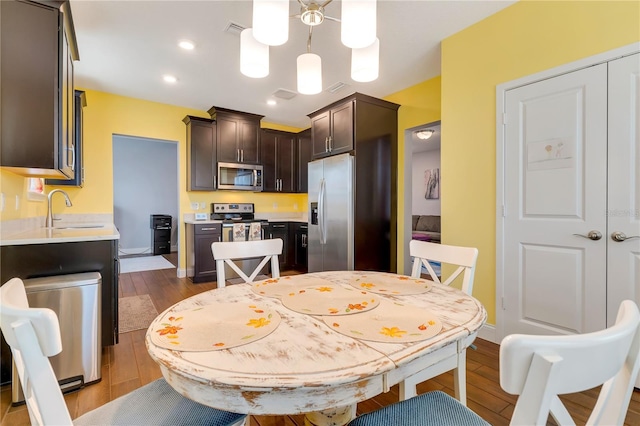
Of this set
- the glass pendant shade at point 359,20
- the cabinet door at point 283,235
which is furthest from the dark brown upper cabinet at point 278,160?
the glass pendant shade at point 359,20

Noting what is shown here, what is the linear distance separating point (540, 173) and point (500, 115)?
0.55 metres

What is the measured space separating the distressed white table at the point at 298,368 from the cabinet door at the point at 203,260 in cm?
369

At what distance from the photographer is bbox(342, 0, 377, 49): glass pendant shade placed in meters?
1.32

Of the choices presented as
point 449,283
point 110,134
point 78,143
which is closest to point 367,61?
point 449,283

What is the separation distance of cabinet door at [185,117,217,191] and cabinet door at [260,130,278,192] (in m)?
0.86

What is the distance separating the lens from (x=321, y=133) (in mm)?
4102

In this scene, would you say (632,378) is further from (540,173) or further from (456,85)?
(456,85)

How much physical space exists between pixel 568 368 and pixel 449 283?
1.26m

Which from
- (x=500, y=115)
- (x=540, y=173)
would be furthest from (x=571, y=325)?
(x=500, y=115)

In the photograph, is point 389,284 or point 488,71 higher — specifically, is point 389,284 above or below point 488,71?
below

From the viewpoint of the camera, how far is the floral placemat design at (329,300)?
1.13 m

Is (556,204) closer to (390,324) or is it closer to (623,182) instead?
(623,182)

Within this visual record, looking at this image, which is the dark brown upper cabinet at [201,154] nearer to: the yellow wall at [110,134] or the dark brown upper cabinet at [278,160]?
the yellow wall at [110,134]

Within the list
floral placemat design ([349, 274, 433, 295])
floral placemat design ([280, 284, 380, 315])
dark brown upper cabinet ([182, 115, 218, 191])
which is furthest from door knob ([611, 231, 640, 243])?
dark brown upper cabinet ([182, 115, 218, 191])
